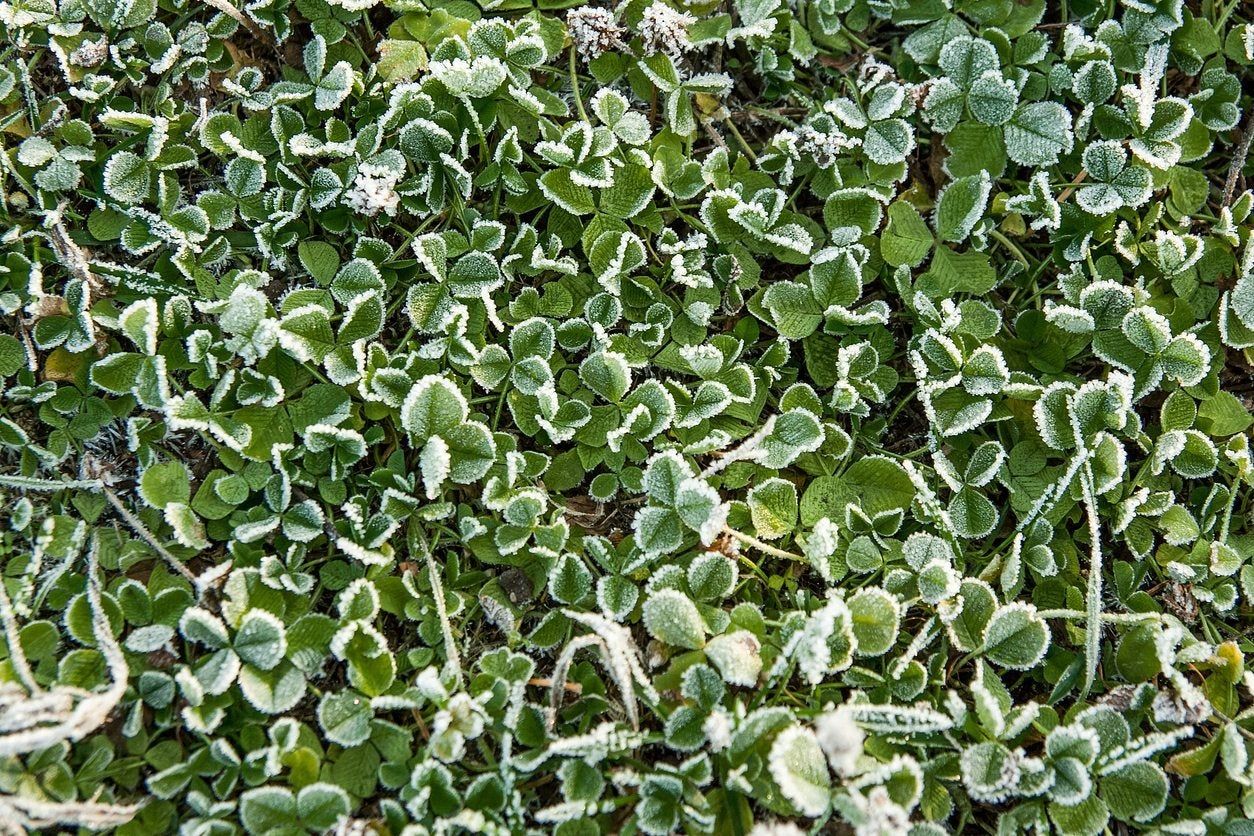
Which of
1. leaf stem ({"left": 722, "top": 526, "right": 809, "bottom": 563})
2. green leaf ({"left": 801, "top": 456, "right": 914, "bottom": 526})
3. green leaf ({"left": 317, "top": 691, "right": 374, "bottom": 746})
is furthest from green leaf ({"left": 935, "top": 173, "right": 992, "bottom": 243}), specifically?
green leaf ({"left": 317, "top": 691, "right": 374, "bottom": 746})

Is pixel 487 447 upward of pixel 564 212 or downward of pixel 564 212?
downward

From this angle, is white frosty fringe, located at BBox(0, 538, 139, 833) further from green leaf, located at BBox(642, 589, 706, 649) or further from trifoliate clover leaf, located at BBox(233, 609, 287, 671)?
green leaf, located at BBox(642, 589, 706, 649)

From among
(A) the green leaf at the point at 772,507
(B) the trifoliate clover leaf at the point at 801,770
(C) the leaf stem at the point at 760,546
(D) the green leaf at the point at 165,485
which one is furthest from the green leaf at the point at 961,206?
(D) the green leaf at the point at 165,485

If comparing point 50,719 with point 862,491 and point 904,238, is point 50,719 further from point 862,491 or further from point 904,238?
point 904,238

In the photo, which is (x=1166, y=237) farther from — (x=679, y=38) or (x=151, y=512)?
(x=151, y=512)

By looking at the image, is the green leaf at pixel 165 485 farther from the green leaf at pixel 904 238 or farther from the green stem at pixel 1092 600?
the green stem at pixel 1092 600

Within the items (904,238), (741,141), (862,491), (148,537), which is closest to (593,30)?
(741,141)

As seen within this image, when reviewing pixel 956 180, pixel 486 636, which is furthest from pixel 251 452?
pixel 956 180

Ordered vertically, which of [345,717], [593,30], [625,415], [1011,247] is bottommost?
[345,717]
